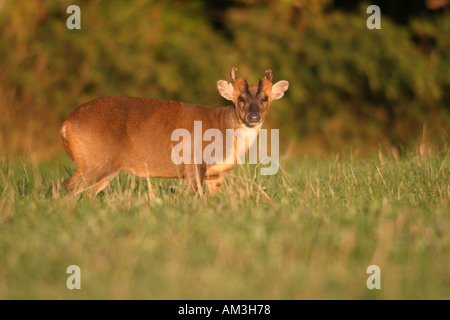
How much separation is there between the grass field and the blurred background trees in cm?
721

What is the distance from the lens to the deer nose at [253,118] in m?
7.11

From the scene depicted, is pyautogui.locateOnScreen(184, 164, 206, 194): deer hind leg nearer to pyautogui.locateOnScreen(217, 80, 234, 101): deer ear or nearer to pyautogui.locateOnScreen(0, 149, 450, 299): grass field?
pyautogui.locateOnScreen(0, 149, 450, 299): grass field

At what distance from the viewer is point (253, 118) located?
7102 mm

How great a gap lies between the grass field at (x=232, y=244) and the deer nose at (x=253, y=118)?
0.89 meters

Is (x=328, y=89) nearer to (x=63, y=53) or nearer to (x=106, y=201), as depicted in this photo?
(x=63, y=53)

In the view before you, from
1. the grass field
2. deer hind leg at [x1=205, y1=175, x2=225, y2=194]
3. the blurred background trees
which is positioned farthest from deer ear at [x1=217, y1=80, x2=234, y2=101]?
the blurred background trees

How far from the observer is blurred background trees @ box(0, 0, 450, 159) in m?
13.2

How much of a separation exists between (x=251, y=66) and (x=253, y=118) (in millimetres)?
7626

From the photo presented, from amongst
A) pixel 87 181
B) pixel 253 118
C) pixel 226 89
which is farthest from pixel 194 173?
pixel 226 89

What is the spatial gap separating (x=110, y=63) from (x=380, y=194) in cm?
872

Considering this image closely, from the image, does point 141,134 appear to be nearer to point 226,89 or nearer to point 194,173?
point 194,173

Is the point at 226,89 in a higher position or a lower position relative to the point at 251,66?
lower

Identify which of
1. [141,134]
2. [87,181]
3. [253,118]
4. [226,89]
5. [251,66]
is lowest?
[87,181]

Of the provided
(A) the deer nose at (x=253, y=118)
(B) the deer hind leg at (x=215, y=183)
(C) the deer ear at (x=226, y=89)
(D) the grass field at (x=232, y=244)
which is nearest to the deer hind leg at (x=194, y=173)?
(B) the deer hind leg at (x=215, y=183)
